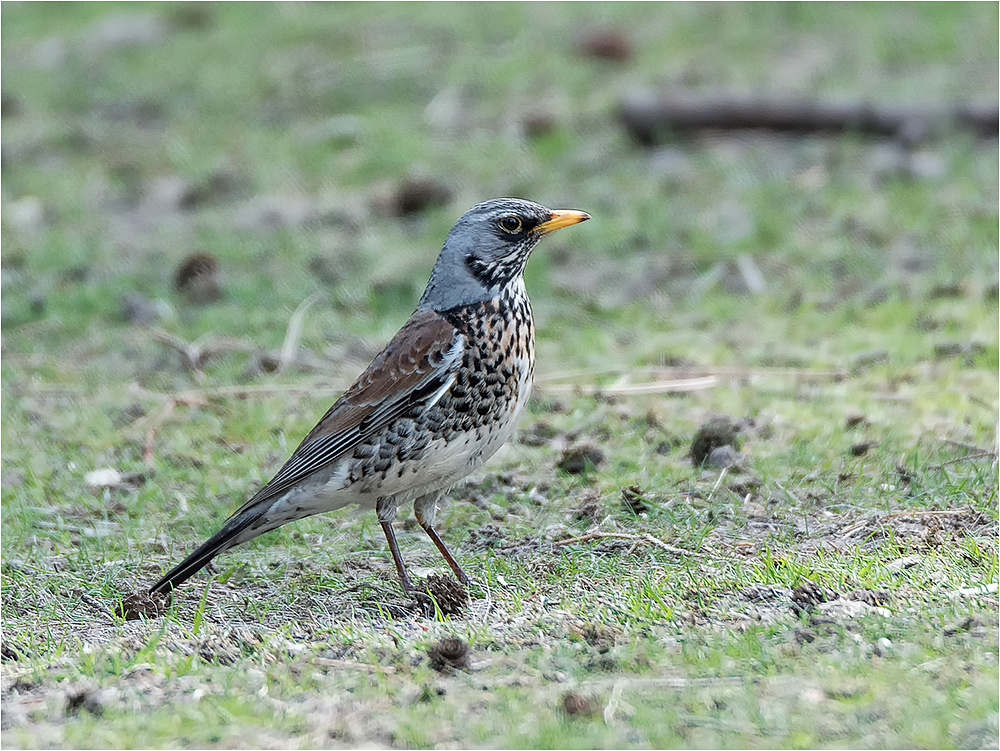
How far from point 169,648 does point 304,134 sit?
7.38m

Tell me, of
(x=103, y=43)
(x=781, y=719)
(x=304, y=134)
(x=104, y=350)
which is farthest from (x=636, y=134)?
(x=781, y=719)

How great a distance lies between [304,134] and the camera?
426 inches

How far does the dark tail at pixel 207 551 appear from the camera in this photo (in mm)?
4547

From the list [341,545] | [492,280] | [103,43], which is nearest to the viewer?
[492,280]

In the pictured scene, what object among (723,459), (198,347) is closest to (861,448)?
(723,459)

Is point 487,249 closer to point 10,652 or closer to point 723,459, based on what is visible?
point 723,459

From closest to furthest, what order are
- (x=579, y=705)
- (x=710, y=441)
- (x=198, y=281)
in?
(x=579, y=705), (x=710, y=441), (x=198, y=281)

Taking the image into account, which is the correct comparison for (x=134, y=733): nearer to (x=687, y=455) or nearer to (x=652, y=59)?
(x=687, y=455)

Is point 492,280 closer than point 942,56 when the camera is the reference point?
Yes

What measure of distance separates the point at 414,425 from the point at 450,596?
0.66 m

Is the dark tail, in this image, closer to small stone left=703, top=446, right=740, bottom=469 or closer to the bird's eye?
the bird's eye

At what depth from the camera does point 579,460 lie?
18.6ft

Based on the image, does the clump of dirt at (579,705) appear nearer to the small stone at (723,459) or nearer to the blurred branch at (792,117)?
the small stone at (723,459)

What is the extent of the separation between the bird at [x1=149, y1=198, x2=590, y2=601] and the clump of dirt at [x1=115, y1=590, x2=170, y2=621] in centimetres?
6
